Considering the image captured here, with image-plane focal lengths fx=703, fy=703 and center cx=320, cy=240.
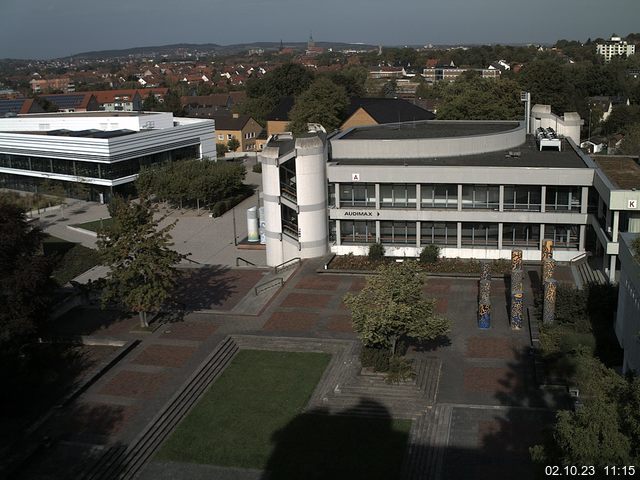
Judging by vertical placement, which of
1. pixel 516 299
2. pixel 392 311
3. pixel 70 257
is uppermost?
pixel 392 311

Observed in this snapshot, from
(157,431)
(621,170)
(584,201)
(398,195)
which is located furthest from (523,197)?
(157,431)

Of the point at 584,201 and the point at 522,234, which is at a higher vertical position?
the point at 584,201

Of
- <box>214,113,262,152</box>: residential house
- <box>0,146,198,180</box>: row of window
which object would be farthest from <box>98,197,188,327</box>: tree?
<box>214,113,262,152</box>: residential house

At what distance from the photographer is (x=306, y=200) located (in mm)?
40094

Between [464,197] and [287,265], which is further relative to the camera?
[464,197]

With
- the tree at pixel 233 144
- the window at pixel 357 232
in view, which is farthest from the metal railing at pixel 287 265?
the tree at pixel 233 144

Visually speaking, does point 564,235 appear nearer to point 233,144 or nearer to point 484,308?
point 484,308

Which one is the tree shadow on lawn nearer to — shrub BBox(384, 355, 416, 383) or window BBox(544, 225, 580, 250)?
shrub BBox(384, 355, 416, 383)

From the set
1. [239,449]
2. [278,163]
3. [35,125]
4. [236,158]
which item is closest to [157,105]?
[236,158]

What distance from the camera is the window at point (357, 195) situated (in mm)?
41469

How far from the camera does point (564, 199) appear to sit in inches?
1540

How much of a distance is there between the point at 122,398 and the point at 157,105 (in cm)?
10629

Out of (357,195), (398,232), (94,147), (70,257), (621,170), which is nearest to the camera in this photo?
(621,170)

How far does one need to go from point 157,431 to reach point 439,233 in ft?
75.6
